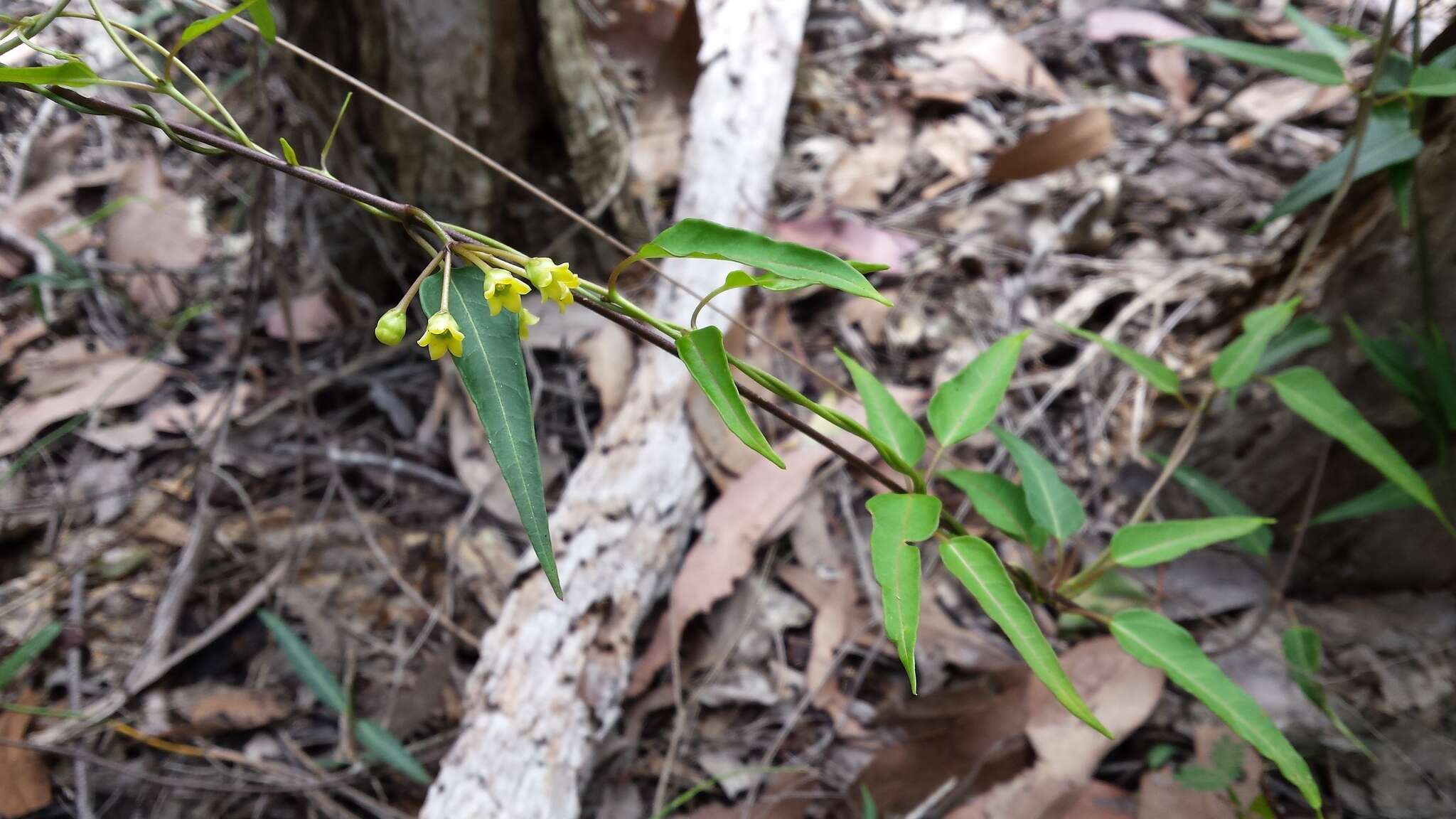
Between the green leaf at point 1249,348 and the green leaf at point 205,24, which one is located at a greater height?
the green leaf at point 205,24

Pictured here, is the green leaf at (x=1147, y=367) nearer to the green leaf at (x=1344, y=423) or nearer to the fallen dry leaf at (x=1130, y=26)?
the green leaf at (x=1344, y=423)

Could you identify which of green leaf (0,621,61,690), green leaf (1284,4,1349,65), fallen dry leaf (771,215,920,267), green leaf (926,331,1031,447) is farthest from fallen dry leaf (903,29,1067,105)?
green leaf (0,621,61,690)

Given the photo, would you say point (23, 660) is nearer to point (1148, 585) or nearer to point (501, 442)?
point (501, 442)

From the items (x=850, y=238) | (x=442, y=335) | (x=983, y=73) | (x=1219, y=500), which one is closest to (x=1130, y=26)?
(x=983, y=73)

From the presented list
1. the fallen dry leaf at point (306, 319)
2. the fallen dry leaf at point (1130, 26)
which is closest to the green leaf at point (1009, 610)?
the fallen dry leaf at point (306, 319)

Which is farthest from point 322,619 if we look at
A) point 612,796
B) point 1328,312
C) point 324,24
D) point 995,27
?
point 995,27

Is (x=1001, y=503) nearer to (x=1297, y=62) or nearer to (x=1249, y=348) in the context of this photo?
(x=1249, y=348)
